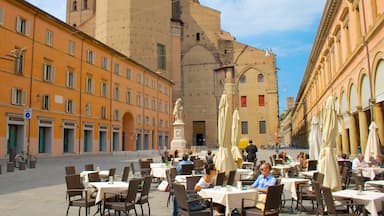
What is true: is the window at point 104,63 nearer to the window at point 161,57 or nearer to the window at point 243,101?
the window at point 161,57

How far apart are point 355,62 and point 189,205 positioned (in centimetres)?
1609

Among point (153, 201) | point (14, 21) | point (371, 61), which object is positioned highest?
point (14, 21)

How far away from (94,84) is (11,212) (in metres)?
27.6

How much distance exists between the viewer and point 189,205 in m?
5.78

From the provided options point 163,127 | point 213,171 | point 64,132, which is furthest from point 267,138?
point 213,171

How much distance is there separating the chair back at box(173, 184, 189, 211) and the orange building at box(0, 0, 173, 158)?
53.4ft

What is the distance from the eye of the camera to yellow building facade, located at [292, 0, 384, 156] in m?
15.2

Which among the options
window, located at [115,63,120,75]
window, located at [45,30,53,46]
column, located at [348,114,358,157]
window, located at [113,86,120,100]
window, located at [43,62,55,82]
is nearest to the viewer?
column, located at [348,114,358,157]

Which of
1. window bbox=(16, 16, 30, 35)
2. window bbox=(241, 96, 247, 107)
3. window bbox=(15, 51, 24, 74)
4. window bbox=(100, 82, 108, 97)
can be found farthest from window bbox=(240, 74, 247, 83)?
window bbox=(15, 51, 24, 74)

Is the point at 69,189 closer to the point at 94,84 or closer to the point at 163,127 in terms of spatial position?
the point at 94,84

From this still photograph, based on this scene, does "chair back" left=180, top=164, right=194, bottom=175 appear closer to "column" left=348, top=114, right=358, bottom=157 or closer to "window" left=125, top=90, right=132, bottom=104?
"column" left=348, top=114, right=358, bottom=157

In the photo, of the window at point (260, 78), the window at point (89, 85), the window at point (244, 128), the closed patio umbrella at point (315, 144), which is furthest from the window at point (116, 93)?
the window at point (260, 78)

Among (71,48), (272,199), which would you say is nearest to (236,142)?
(272,199)

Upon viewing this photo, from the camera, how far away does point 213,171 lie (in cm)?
696
